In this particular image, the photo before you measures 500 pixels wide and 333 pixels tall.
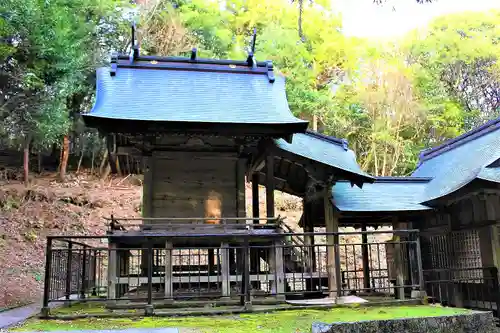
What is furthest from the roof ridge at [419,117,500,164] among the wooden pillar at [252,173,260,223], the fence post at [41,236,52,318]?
the fence post at [41,236,52,318]

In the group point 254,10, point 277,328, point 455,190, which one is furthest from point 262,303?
point 254,10

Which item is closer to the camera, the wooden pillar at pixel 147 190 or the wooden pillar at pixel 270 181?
the wooden pillar at pixel 270 181

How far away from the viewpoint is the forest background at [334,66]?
85.5 ft

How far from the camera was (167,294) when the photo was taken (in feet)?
32.9

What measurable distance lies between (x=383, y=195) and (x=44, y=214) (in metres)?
14.7

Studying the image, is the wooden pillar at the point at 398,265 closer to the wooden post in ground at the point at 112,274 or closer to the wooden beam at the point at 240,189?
the wooden beam at the point at 240,189

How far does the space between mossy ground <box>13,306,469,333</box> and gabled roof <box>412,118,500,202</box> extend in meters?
4.75

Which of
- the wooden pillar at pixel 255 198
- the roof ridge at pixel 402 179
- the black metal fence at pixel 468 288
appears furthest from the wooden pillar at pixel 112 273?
the roof ridge at pixel 402 179

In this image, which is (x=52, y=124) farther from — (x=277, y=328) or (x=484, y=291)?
(x=484, y=291)

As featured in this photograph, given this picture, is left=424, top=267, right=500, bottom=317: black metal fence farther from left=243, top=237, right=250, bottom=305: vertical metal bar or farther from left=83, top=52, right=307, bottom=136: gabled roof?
left=83, top=52, right=307, bottom=136: gabled roof

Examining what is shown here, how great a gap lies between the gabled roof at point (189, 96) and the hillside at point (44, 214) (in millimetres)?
6009

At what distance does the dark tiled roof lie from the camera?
11.3 meters

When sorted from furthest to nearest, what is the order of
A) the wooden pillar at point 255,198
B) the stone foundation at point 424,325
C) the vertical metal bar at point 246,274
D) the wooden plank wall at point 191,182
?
the wooden pillar at point 255,198 < the wooden plank wall at point 191,182 < the vertical metal bar at point 246,274 < the stone foundation at point 424,325

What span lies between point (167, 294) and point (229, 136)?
4217 millimetres
